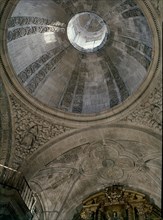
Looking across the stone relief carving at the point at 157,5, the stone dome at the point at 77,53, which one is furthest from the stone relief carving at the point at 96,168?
the stone relief carving at the point at 157,5

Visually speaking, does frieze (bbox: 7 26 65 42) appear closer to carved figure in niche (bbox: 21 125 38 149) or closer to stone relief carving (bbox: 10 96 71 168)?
stone relief carving (bbox: 10 96 71 168)

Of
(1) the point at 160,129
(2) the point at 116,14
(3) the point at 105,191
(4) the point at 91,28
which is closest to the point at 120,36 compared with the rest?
(2) the point at 116,14

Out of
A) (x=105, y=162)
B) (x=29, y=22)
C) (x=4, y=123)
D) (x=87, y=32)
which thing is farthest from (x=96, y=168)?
(x=29, y=22)

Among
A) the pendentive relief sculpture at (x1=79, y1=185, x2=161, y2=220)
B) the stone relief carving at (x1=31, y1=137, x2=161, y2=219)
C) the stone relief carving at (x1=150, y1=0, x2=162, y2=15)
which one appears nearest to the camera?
the stone relief carving at (x1=150, y1=0, x2=162, y2=15)

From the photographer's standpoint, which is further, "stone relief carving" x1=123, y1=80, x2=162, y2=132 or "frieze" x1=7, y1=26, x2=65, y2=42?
"frieze" x1=7, y1=26, x2=65, y2=42

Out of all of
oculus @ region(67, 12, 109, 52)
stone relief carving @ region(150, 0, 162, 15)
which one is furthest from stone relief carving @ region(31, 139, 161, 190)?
stone relief carving @ region(150, 0, 162, 15)

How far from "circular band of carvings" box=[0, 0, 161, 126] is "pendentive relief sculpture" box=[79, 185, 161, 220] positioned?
2381 mm

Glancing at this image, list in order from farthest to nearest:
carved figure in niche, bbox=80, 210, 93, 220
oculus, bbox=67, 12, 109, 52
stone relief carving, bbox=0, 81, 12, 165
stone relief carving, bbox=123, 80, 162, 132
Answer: oculus, bbox=67, 12, 109, 52 → carved figure in niche, bbox=80, 210, 93, 220 → stone relief carving, bbox=0, 81, 12, 165 → stone relief carving, bbox=123, 80, 162, 132

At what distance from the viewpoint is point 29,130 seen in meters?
10.8

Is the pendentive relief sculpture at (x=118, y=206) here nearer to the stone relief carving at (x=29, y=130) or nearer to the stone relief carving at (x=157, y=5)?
the stone relief carving at (x=29, y=130)

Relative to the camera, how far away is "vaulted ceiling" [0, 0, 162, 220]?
10.5 meters

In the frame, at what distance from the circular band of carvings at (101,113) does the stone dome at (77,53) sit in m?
0.19

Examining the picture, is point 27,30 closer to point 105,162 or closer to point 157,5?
point 157,5

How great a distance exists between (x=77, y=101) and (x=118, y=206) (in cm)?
335
